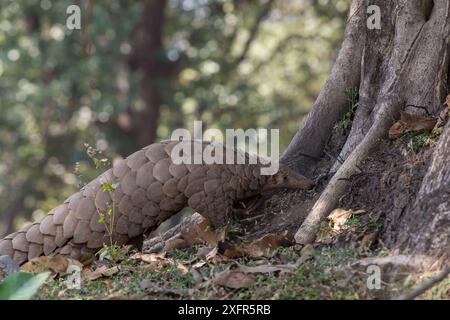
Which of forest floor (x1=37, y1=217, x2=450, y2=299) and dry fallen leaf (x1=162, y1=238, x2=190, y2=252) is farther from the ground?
forest floor (x1=37, y1=217, x2=450, y2=299)

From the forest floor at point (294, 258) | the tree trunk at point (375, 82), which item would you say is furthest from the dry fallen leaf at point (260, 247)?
the tree trunk at point (375, 82)

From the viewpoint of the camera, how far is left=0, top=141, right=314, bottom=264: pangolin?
13.0 ft

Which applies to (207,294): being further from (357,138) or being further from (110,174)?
(357,138)

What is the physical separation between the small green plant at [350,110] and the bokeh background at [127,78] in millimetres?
6721

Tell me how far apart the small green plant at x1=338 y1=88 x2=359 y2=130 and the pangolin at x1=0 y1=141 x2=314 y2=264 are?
2.86 feet

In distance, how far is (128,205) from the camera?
156 inches

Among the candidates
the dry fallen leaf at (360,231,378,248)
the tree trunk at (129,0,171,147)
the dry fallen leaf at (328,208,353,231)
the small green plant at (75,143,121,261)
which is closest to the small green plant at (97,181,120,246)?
the small green plant at (75,143,121,261)

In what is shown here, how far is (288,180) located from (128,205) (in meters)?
→ 0.97

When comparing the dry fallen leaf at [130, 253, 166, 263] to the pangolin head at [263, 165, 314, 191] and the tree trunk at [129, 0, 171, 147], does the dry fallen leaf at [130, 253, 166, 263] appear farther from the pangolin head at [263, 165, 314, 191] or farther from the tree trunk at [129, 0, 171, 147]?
the tree trunk at [129, 0, 171, 147]

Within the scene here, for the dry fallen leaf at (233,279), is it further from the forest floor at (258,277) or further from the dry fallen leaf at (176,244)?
the dry fallen leaf at (176,244)

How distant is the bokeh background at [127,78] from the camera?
11836mm

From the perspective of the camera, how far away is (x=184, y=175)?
13.3ft

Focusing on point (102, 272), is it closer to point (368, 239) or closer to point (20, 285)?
point (20, 285)

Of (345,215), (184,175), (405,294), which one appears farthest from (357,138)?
(405,294)
